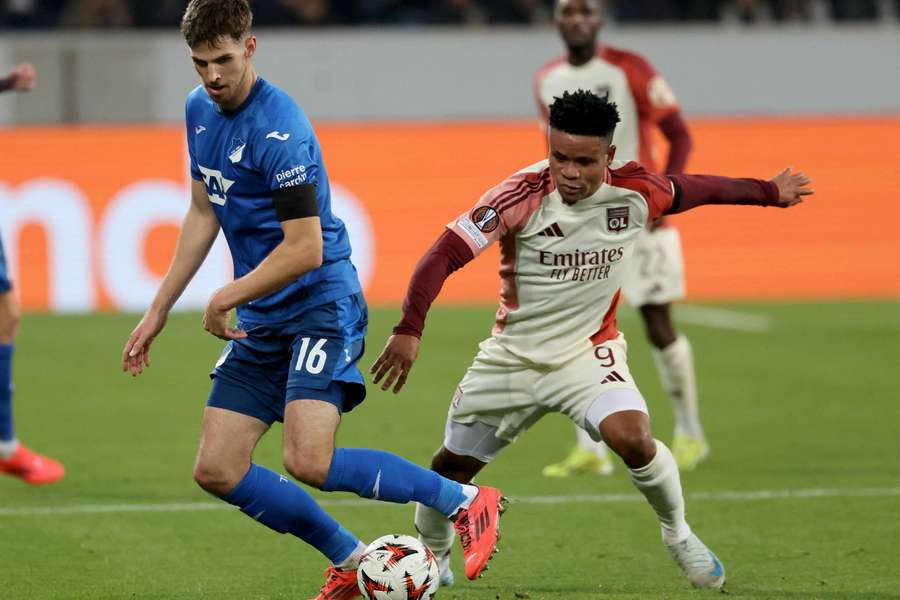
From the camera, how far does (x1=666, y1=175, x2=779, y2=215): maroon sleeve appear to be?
5.32 m

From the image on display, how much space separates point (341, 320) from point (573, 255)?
2.93 ft

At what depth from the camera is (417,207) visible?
46.5 feet

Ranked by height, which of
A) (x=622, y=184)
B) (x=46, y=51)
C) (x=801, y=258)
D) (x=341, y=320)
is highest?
Result: (x=622, y=184)

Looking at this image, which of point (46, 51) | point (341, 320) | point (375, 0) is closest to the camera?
point (341, 320)

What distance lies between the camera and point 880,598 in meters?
5.09

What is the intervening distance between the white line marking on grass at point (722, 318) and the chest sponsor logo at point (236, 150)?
8366mm

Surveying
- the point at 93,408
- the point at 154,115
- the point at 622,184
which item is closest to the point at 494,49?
the point at 154,115

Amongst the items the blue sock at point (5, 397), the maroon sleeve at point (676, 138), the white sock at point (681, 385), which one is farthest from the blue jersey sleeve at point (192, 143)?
the white sock at point (681, 385)

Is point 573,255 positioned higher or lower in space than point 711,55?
higher

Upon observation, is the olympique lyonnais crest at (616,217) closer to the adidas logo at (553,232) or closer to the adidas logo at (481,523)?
the adidas logo at (553,232)

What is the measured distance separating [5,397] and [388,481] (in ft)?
9.86

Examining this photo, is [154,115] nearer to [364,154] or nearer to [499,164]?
[364,154]

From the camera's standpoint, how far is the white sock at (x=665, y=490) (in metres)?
5.18

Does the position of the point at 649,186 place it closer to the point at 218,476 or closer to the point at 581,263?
the point at 581,263
